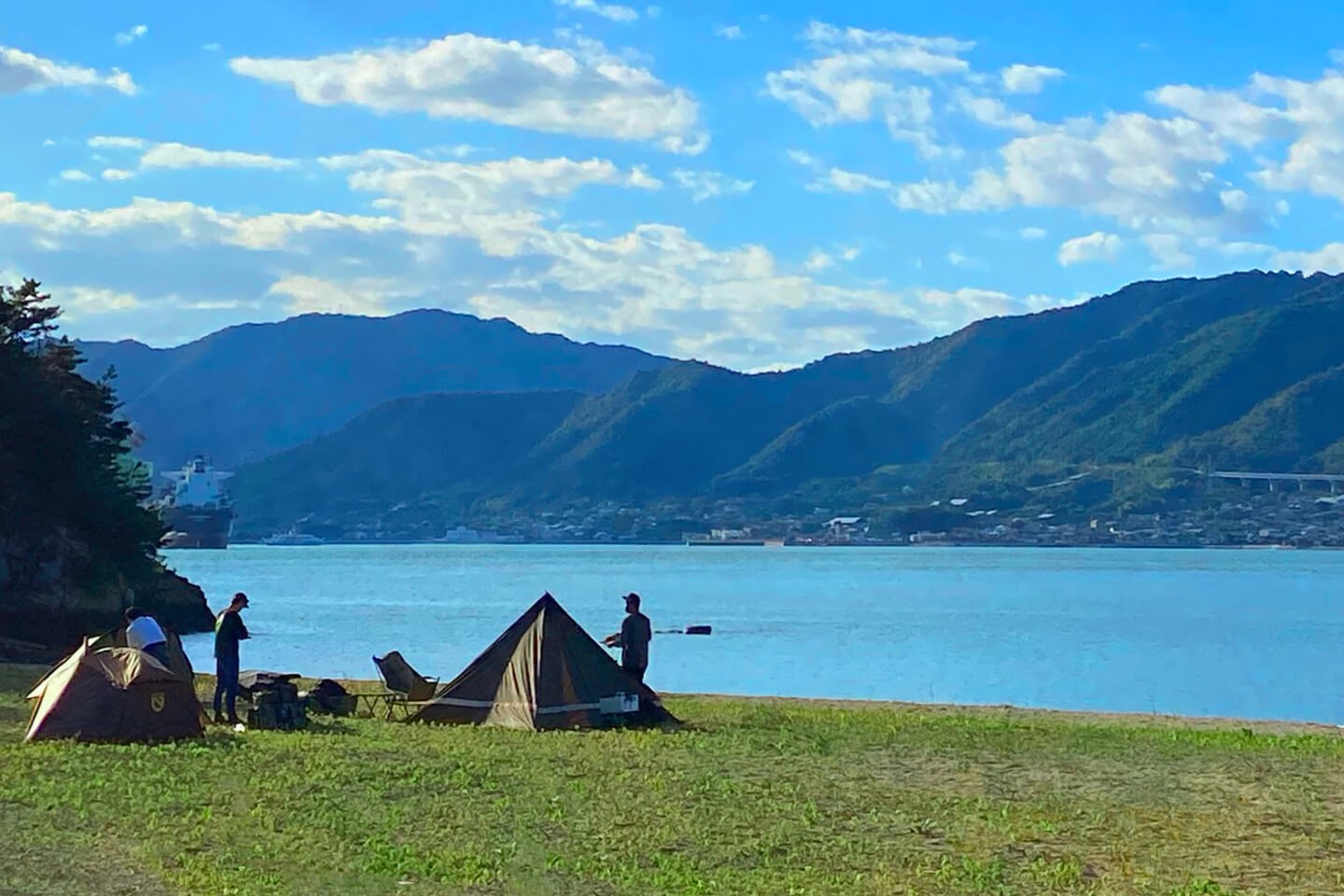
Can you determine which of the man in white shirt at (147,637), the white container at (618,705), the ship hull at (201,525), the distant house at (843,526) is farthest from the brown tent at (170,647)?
the distant house at (843,526)

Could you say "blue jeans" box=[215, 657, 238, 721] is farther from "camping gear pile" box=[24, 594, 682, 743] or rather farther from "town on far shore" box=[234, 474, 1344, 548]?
"town on far shore" box=[234, 474, 1344, 548]

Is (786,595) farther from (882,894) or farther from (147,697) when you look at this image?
(882,894)

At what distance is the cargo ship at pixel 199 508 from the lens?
487 ft

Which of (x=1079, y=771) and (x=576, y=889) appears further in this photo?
(x=1079, y=771)

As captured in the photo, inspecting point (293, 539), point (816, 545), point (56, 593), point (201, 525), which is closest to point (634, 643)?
point (56, 593)

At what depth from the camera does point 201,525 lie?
150 meters

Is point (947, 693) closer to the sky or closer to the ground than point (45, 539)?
closer to the ground

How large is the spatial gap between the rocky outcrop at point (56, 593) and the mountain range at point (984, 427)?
4808 inches

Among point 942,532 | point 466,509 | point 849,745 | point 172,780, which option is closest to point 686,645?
point 849,745

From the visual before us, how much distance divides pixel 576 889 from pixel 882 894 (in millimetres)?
1717

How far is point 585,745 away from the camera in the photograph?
55.3 feet

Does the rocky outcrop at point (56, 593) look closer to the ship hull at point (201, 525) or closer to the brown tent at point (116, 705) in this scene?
the brown tent at point (116, 705)

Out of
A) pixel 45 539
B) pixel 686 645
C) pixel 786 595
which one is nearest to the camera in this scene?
pixel 45 539

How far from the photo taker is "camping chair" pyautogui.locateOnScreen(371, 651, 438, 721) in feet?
Result: 65.8
